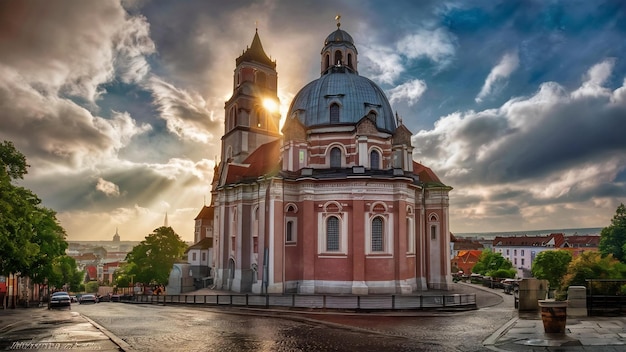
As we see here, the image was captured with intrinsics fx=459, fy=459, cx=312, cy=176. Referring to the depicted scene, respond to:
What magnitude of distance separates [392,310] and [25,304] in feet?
133

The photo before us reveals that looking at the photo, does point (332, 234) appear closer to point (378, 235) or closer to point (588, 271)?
point (378, 235)

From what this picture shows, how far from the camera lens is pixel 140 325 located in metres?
19.5

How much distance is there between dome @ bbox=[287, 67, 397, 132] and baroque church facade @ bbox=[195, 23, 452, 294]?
0.10 m

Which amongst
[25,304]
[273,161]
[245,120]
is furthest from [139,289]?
[273,161]

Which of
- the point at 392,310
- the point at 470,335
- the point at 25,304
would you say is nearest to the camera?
the point at 470,335

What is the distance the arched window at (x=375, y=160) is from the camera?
38.2 meters

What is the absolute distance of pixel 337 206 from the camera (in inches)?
1431

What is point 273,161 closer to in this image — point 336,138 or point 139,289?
point 336,138

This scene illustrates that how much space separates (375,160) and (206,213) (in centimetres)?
4091

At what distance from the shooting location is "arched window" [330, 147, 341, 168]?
38.4 m

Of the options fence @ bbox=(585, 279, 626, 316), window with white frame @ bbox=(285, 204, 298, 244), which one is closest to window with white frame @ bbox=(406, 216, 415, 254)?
window with white frame @ bbox=(285, 204, 298, 244)

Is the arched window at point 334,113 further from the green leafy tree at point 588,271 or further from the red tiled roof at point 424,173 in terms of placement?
the green leafy tree at point 588,271

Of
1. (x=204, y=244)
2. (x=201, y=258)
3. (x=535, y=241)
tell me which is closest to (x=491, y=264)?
(x=535, y=241)

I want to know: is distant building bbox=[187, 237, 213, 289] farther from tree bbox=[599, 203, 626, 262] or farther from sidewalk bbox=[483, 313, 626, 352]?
tree bbox=[599, 203, 626, 262]
